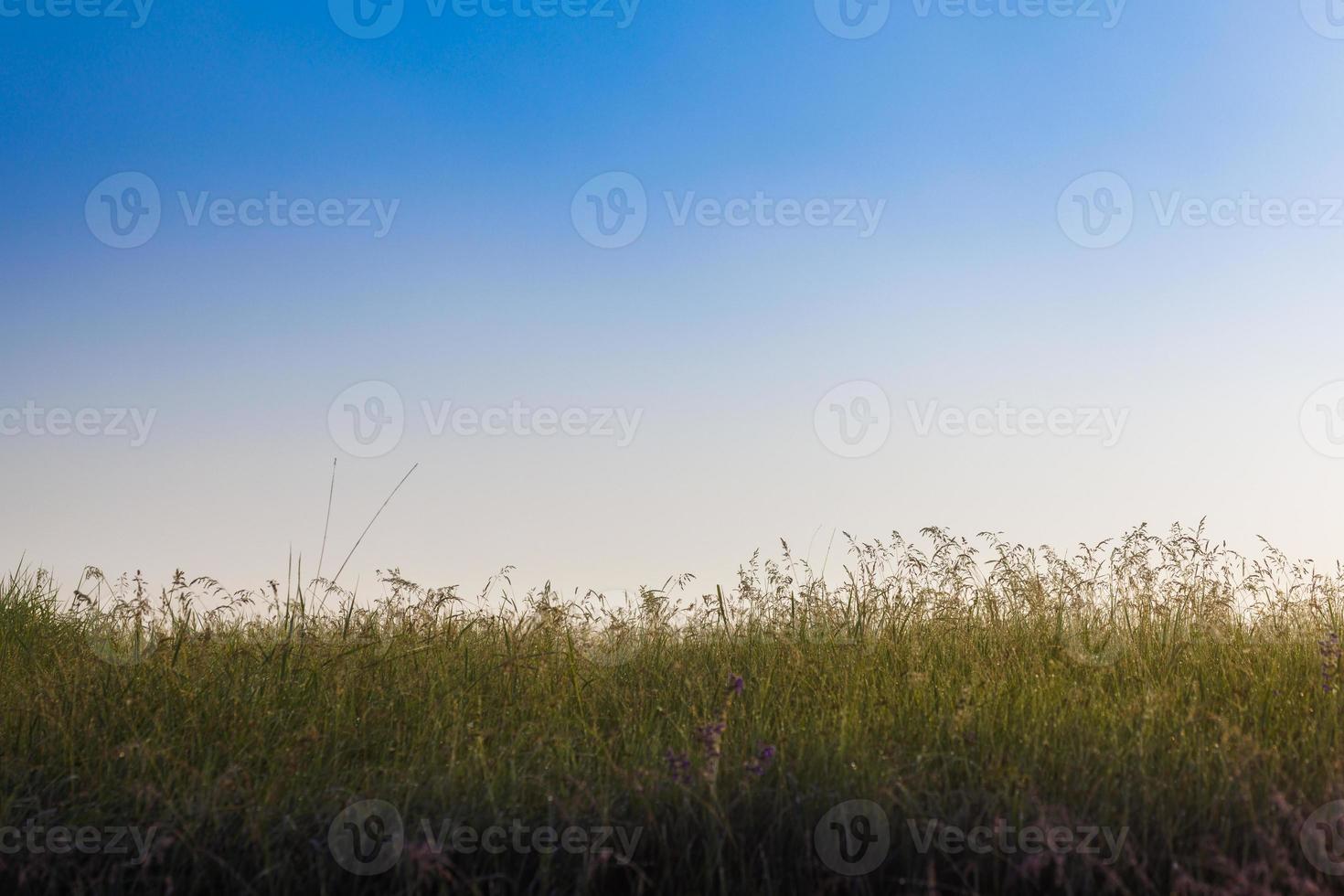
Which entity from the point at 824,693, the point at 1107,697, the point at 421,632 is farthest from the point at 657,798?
the point at 421,632

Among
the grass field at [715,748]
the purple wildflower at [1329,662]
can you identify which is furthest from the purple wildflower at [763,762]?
the purple wildflower at [1329,662]

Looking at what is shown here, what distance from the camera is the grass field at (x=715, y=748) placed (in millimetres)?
3381

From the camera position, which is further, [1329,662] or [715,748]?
[1329,662]

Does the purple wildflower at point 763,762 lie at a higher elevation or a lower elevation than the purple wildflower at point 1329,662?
lower

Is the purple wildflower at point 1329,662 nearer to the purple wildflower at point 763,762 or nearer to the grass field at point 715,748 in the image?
the grass field at point 715,748

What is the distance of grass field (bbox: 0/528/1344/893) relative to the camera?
3.38 meters

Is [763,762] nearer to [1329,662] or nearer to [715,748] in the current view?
[715,748]

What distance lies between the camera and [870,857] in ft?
11.0

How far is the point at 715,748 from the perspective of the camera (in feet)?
11.7

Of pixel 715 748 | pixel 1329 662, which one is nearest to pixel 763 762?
pixel 715 748

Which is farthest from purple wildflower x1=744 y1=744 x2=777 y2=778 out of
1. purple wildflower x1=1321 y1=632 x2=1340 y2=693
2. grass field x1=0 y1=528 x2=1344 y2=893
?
purple wildflower x1=1321 y1=632 x2=1340 y2=693

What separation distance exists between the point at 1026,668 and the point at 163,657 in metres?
4.78

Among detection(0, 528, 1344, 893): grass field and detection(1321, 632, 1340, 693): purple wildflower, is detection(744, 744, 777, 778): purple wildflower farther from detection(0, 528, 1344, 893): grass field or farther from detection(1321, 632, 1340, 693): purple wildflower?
detection(1321, 632, 1340, 693): purple wildflower

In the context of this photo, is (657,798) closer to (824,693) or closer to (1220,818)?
(824,693)
